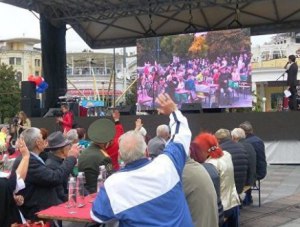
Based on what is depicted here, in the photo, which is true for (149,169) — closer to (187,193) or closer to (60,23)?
(187,193)

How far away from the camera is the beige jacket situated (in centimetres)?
518

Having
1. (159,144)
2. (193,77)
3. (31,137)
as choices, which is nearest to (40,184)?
(31,137)

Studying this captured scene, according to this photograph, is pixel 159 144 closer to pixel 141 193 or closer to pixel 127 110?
pixel 141 193

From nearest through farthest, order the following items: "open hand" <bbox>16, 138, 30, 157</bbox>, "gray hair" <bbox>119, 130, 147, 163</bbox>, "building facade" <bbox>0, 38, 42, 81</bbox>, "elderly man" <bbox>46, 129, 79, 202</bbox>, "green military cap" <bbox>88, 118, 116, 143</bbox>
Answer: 1. "gray hair" <bbox>119, 130, 147, 163</bbox>
2. "open hand" <bbox>16, 138, 30, 157</bbox>
3. "elderly man" <bbox>46, 129, 79, 202</bbox>
4. "green military cap" <bbox>88, 118, 116, 143</bbox>
5. "building facade" <bbox>0, 38, 42, 81</bbox>

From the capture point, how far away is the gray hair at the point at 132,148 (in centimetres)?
286

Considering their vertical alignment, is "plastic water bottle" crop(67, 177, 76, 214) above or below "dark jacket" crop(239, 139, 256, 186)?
above

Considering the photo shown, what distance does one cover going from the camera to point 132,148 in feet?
9.43

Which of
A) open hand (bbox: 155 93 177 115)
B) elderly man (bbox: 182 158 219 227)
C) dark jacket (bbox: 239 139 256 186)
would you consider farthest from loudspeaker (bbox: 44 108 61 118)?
open hand (bbox: 155 93 177 115)

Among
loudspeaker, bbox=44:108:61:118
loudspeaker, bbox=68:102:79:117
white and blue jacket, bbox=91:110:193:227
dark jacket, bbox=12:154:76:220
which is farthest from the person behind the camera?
loudspeaker, bbox=68:102:79:117

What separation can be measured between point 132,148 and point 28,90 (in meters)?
13.7

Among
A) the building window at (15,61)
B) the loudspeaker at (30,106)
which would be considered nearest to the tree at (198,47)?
the loudspeaker at (30,106)

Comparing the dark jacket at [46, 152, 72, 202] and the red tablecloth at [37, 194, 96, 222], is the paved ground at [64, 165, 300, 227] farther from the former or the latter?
the red tablecloth at [37, 194, 96, 222]

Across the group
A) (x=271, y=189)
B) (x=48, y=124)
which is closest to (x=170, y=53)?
(x=48, y=124)

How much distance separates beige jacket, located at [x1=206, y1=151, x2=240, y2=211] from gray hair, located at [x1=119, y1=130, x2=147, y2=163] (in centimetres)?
240
